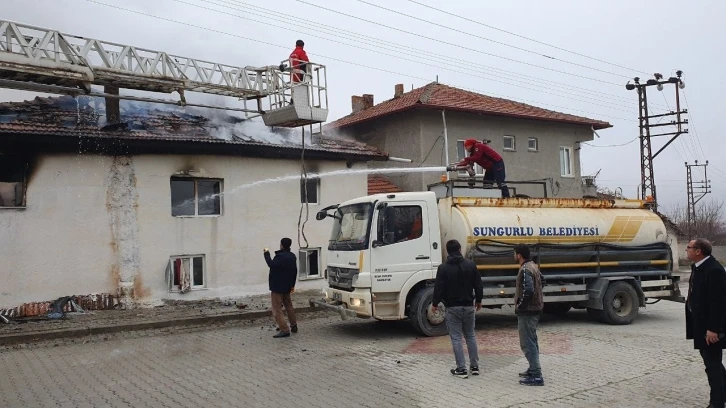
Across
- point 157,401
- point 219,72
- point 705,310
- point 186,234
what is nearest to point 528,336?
point 705,310

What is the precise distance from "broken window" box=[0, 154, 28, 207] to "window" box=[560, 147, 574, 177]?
2056 centimetres

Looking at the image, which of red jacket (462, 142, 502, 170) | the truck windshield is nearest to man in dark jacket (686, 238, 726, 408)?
the truck windshield

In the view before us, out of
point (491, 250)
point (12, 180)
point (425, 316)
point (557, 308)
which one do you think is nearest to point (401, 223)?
point (425, 316)

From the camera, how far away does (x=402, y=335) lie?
33.7 ft

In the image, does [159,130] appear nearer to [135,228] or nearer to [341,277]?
[135,228]

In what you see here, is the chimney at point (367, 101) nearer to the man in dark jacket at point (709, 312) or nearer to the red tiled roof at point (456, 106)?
the red tiled roof at point (456, 106)

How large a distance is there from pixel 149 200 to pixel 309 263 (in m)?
4.75

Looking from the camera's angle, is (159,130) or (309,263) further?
(309,263)

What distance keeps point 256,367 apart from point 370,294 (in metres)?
2.49

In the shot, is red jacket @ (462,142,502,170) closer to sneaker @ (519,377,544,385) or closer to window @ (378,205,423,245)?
window @ (378,205,423,245)

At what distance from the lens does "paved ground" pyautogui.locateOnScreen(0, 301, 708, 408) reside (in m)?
6.51

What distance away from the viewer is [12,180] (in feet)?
38.7

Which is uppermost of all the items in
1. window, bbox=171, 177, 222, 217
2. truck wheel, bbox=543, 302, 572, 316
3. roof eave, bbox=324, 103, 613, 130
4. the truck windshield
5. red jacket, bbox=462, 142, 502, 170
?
roof eave, bbox=324, 103, 613, 130

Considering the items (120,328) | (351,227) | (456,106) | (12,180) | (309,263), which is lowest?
(120,328)
